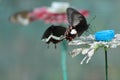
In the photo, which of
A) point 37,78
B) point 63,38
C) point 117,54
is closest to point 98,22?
point 117,54

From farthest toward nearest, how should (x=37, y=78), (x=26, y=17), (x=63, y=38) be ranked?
(x=37, y=78)
(x=26, y=17)
(x=63, y=38)

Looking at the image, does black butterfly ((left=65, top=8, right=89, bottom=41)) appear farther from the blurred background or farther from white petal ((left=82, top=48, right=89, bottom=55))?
the blurred background

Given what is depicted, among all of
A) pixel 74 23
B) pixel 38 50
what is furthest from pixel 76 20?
pixel 38 50

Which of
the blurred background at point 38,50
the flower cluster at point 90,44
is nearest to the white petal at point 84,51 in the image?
the flower cluster at point 90,44

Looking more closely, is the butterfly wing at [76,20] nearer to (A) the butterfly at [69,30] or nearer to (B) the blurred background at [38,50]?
(A) the butterfly at [69,30]

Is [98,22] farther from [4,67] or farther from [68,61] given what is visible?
[4,67]

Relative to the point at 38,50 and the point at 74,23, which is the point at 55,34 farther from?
the point at 38,50

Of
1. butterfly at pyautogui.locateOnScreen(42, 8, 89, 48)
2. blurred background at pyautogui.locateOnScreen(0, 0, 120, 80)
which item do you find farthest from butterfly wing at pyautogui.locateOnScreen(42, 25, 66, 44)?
blurred background at pyautogui.locateOnScreen(0, 0, 120, 80)
